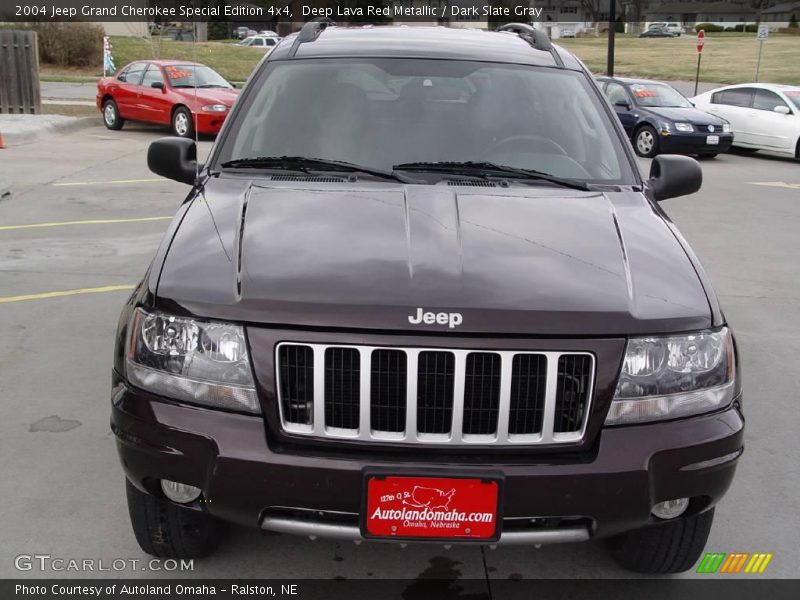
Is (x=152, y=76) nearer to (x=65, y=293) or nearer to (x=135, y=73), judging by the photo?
(x=135, y=73)

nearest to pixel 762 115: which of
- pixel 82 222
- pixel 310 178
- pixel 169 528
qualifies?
pixel 82 222

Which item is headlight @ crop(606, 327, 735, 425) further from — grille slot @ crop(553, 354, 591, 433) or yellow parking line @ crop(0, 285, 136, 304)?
yellow parking line @ crop(0, 285, 136, 304)

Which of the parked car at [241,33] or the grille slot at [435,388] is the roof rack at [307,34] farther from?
the parked car at [241,33]

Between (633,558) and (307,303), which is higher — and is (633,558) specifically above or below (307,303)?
below

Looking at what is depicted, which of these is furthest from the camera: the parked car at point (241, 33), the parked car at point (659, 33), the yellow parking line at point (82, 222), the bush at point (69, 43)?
the parked car at point (659, 33)

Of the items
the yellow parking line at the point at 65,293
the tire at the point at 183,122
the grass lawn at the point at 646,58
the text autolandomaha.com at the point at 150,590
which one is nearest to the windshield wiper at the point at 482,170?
the text autolandomaha.com at the point at 150,590

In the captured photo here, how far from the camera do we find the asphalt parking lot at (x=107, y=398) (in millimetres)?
3236

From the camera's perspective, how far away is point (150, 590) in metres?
3.03

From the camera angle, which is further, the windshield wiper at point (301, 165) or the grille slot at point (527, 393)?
the windshield wiper at point (301, 165)

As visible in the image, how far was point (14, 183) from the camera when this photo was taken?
37.3 ft

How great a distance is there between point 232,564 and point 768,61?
53.6 meters

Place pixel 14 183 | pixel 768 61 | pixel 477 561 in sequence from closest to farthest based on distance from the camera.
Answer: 1. pixel 477 561
2. pixel 14 183
3. pixel 768 61

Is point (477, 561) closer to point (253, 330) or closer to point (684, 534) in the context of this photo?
point (684, 534)

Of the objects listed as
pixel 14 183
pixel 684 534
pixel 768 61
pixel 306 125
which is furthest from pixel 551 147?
pixel 768 61
